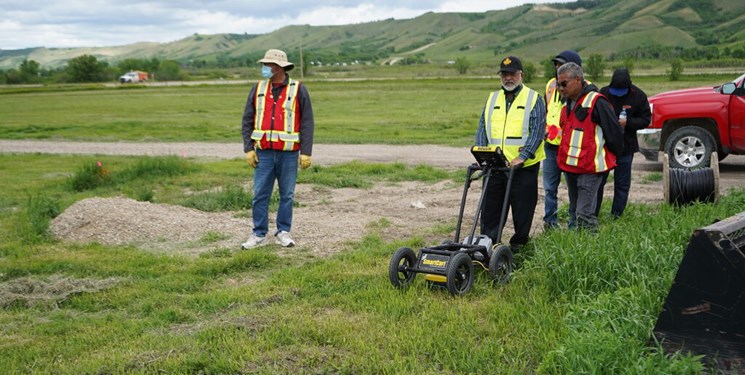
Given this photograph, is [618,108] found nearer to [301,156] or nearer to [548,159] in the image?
[548,159]

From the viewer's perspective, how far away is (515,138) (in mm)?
7098

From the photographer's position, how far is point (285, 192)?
8.75 metres

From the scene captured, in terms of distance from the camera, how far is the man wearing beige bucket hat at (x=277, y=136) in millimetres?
8453

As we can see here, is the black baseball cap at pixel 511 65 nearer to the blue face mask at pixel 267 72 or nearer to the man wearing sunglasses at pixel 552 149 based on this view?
the man wearing sunglasses at pixel 552 149

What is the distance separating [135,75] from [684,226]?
121 m

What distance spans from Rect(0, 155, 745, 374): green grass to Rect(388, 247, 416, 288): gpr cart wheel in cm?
10

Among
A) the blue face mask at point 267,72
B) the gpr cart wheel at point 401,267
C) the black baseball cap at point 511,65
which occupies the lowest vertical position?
the gpr cart wheel at point 401,267

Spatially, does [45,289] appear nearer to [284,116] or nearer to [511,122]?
[284,116]

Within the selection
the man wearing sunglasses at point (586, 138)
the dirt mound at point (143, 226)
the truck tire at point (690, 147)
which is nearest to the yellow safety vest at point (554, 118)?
the man wearing sunglasses at point (586, 138)

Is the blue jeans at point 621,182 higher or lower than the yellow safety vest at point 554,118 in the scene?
lower

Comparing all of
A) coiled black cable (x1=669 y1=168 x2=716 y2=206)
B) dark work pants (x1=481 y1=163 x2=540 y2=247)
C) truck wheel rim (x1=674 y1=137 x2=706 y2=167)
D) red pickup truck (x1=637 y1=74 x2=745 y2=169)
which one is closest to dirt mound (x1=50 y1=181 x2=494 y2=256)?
dark work pants (x1=481 y1=163 x2=540 y2=247)

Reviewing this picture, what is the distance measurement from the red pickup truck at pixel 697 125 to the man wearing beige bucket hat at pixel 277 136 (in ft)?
24.8

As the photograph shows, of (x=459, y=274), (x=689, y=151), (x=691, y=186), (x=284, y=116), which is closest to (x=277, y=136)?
(x=284, y=116)

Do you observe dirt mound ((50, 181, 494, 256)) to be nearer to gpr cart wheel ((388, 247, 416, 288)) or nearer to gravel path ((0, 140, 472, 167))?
gpr cart wheel ((388, 247, 416, 288))
